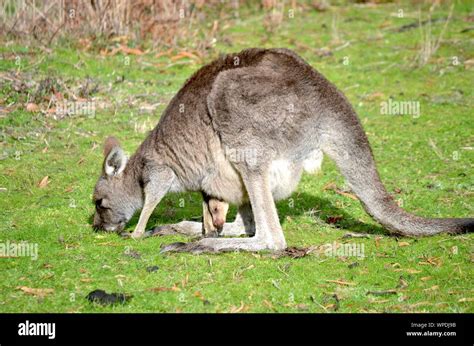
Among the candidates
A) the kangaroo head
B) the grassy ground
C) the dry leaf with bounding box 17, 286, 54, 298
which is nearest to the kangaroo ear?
the kangaroo head

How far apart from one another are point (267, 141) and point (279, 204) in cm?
162

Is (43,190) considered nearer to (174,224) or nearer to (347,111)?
(174,224)

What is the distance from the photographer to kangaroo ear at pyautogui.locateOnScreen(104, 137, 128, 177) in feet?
22.5

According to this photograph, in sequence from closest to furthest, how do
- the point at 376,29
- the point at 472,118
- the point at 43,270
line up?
A: 1. the point at 43,270
2. the point at 472,118
3. the point at 376,29

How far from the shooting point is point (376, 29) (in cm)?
1300

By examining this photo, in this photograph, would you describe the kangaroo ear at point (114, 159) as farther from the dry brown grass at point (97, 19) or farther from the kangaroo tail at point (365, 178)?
the dry brown grass at point (97, 19)

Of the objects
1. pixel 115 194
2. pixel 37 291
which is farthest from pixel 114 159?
pixel 37 291

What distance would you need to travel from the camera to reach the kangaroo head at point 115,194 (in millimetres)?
6855

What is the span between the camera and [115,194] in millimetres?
6930

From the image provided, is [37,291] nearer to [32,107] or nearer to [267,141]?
[267,141]

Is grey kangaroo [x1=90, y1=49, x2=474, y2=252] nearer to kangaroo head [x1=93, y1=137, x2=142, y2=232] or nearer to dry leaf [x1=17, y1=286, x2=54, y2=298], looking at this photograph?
kangaroo head [x1=93, y1=137, x2=142, y2=232]

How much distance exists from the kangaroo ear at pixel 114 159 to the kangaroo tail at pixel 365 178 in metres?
1.86
